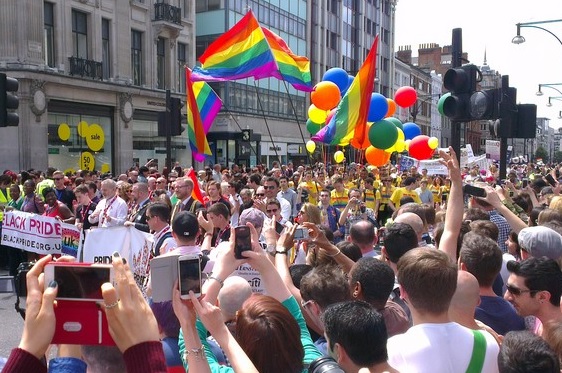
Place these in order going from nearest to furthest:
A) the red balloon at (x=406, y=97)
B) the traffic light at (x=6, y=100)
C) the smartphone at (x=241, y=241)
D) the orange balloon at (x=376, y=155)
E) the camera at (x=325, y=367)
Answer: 1. the camera at (x=325, y=367)
2. the smartphone at (x=241, y=241)
3. the traffic light at (x=6, y=100)
4. the red balloon at (x=406, y=97)
5. the orange balloon at (x=376, y=155)

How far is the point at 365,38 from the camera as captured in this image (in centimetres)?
5428

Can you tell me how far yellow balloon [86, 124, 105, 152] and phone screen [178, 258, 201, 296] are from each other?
22122mm

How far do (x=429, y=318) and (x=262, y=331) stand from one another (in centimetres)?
85

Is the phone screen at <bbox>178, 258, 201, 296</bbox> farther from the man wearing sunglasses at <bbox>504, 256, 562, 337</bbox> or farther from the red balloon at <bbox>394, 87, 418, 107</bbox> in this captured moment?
the red balloon at <bbox>394, 87, 418, 107</bbox>

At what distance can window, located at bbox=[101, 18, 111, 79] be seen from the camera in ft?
79.1

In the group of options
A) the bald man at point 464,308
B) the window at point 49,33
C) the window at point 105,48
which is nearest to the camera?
the bald man at point 464,308

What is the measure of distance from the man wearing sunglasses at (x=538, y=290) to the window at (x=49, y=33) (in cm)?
2123

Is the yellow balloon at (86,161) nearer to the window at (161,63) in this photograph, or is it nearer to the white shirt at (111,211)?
the window at (161,63)

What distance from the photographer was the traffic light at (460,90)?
6871 millimetres

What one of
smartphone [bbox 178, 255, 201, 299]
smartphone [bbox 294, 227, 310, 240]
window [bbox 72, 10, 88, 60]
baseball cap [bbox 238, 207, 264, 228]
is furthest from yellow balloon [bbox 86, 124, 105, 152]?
smartphone [bbox 178, 255, 201, 299]

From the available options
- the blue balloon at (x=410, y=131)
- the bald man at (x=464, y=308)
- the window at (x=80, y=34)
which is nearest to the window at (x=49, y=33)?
the window at (x=80, y=34)

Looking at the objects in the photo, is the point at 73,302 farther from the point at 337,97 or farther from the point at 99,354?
the point at 337,97

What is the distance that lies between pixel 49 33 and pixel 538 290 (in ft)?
72.6

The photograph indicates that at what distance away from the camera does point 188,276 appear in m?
2.06
